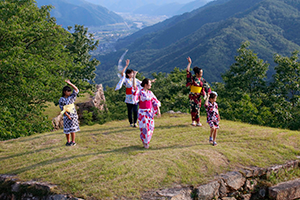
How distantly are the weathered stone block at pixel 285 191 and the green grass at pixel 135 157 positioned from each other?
31.5 inches

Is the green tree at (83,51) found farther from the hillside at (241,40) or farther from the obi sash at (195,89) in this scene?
the hillside at (241,40)

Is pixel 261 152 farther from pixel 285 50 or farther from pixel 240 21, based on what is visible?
pixel 240 21

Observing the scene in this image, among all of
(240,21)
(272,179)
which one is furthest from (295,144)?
(240,21)

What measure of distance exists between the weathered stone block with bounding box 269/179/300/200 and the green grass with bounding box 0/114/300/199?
2.63 ft

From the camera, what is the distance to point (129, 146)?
9.30 meters

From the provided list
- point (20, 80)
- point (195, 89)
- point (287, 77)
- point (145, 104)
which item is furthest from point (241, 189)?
point (287, 77)

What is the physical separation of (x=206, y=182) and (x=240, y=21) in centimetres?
14068

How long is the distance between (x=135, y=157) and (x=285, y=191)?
4.91 meters

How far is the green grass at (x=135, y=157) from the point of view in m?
6.75

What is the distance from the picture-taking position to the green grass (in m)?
6.75

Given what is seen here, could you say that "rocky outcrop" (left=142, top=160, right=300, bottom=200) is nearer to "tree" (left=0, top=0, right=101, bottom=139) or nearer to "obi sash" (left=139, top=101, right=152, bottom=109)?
"obi sash" (left=139, top=101, right=152, bottom=109)

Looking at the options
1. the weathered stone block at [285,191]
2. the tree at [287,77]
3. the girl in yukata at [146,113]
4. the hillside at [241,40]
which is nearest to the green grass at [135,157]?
the girl in yukata at [146,113]

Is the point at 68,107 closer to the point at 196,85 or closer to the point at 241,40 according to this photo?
the point at 196,85

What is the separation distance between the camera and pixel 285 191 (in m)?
7.21
